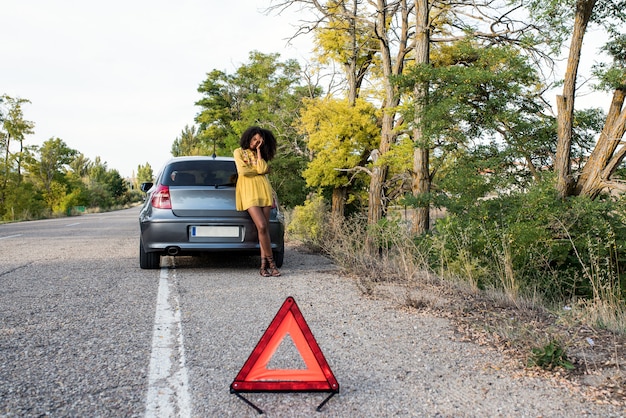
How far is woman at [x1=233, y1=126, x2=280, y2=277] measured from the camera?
6.87 metres

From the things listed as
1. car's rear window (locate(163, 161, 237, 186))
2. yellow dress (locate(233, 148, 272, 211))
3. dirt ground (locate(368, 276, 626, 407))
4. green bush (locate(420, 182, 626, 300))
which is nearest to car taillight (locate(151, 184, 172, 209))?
car's rear window (locate(163, 161, 237, 186))

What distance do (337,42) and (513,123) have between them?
13.1 metres

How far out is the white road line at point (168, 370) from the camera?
2.67m

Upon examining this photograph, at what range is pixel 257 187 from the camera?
22.8ft

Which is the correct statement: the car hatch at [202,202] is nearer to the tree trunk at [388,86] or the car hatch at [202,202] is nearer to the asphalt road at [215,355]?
the asphalt road at [215,355]

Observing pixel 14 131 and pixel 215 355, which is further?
pixel 14 131

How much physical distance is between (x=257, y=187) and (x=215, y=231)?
80 centimetres

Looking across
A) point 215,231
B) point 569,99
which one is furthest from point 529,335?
point 569,99

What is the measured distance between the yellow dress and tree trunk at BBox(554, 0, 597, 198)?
26.7ft

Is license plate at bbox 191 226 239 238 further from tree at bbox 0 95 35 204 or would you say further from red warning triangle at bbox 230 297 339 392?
tree at bbox 0 95 35 204

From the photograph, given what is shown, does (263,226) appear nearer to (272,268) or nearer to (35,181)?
(272,268)

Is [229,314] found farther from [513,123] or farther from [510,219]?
[513,123]

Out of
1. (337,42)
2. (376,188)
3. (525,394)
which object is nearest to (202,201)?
(525,394)

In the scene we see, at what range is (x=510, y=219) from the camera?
10695 mm
